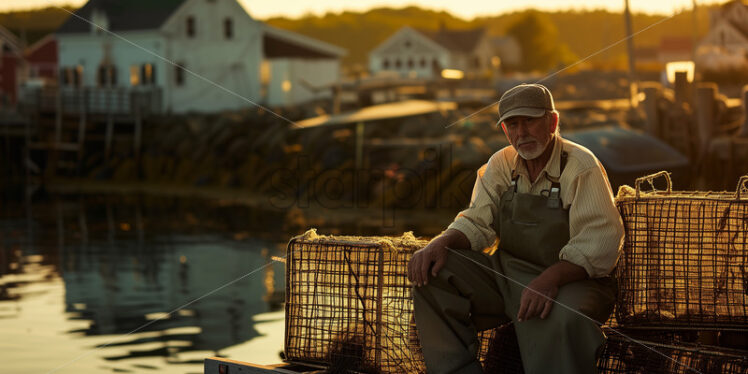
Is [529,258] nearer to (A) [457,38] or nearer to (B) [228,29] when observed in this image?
(B) [228,29]

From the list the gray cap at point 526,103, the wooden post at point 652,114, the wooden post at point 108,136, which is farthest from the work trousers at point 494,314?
the wooden post at point 108,136

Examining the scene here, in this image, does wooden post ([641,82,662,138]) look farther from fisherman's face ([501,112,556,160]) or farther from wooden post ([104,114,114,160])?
wooden post ([104,114,114,160])

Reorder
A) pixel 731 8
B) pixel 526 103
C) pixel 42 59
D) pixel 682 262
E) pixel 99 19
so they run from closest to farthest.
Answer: pixel 526 103, pixel 682 262, pixel 731 8, pixel 99 19, pixel 42 59

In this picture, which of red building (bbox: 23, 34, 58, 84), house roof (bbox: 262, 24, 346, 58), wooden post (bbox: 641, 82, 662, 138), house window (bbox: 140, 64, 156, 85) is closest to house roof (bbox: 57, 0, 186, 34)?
house window (bbox: 140, 64, 156, 85)

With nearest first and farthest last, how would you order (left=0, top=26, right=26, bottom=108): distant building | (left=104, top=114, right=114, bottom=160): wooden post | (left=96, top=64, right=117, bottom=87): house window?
(left=104, top=114, right=114, bottom=160): wooden post, (left=96, top=64, right=117, bottom=87): house window, (left=0, top=26, right=26, bottom=108): distant building

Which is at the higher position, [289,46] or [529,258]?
[289,46]

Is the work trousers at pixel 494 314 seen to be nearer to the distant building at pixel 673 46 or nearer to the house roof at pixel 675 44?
the distant building at pixel 673 46

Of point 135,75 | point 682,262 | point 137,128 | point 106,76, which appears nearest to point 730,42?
point 137,128

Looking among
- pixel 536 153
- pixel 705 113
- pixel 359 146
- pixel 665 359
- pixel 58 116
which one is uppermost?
pixel 58 116

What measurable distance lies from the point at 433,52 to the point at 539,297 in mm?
77352

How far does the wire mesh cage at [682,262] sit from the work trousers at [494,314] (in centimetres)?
37

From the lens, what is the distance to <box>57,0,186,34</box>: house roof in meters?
44.9

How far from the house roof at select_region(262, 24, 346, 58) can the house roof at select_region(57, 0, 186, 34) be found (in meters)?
3.94

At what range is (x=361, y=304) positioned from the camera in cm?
620
